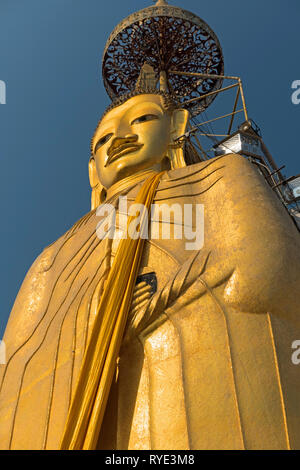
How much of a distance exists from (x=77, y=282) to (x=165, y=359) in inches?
41.3

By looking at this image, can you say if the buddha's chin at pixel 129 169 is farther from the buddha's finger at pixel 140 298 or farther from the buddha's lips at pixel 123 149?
the buddha's finger at pixel 140 298

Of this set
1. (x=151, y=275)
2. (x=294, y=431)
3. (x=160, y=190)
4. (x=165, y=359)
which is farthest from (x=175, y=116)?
(x=294, y=431)

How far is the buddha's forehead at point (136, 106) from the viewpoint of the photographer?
4645 mm

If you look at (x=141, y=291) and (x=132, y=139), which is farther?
(x=132, y=139)

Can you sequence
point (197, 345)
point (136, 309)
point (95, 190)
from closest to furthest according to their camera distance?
point (197, 345) → point (136, 309) → point (95, 190)

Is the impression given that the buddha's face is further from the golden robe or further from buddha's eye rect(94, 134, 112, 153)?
the golden robe

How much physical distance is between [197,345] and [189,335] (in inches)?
2.7

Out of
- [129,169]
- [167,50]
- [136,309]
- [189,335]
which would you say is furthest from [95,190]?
[167,50]

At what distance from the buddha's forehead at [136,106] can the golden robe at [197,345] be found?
118 cm

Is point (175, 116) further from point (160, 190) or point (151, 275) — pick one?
point (151, 275)

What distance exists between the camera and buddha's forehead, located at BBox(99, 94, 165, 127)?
15.2 feet

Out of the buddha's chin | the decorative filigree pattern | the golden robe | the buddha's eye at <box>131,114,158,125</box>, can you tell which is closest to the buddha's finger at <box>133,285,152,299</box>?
the golden robe

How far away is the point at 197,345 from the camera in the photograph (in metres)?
2.82

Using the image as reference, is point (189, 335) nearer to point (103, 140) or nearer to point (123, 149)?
A: point (123, 149)
